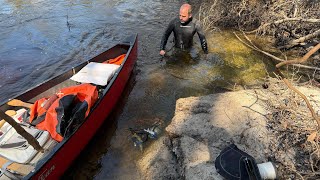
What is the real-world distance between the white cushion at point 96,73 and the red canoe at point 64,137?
0.06 meters

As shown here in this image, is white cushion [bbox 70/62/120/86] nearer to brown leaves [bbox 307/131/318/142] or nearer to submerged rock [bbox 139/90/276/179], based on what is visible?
submerged rock [bbox 139/90/276/179]

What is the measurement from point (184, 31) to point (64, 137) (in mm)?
4855

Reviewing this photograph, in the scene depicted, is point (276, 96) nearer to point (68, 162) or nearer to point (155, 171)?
point (155, 171)

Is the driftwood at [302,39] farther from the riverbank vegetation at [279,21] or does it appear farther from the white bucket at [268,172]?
the white bucket at [268,172]

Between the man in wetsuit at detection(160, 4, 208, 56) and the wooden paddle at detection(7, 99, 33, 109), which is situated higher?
the man in wetsuit at detection(160, 4, 208, 56)

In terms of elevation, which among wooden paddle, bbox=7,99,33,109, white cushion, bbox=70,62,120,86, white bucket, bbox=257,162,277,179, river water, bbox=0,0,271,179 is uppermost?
white bucket, bbox=257,162,277,179

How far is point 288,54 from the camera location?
8.71 m

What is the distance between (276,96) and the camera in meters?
5.55

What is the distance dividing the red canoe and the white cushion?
55 mm

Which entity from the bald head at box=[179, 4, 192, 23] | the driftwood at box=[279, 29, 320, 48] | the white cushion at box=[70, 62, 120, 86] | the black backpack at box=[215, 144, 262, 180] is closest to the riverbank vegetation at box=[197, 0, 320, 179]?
the driftwood at box=[279, 29, 320, 48]

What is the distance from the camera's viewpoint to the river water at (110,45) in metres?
5.67

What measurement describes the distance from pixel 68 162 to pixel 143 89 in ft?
10.0

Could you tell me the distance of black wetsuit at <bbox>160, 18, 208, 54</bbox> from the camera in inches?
315

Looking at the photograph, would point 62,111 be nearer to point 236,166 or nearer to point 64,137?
point 64,137
